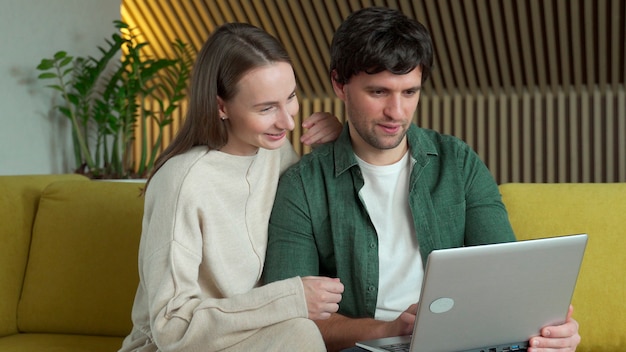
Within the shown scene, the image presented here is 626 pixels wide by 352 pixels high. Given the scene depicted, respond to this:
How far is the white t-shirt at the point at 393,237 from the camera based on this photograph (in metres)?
2.12

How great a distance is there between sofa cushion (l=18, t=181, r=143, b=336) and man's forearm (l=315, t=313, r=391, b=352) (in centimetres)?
70

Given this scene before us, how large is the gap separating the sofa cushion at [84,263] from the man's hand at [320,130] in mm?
543

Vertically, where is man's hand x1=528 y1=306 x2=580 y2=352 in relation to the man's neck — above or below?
below

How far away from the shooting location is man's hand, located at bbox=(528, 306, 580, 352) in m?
1.78

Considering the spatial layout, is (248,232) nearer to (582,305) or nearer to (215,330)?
(215,330)

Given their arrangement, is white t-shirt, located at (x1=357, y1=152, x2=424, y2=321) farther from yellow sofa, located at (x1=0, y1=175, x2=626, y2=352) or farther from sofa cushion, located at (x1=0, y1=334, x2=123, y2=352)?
sofa cushion, located at (x1=0, y1=334, x2=123, y2=352)

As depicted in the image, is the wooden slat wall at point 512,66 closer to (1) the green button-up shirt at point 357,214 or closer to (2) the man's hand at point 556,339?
(1) the green button-up shirt at point 357,214

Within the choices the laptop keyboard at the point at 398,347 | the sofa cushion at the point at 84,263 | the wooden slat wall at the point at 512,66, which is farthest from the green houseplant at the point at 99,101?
the laptop keyboard at the point at 398,347

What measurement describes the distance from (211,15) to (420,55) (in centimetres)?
519

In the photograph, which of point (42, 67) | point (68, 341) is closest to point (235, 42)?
point (68, 341)

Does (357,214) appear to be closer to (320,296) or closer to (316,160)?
(316,160)

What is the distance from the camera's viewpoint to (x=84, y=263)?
99.2 inches

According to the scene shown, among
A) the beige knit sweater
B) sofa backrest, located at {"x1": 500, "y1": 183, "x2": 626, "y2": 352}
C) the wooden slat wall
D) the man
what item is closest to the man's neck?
the man

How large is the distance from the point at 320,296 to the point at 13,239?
122cm
